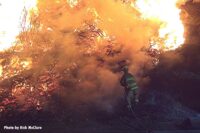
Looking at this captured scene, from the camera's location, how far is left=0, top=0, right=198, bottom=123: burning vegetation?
64.8 feet

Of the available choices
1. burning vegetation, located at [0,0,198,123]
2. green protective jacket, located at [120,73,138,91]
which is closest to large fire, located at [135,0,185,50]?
burning vegetation, located at [0,0,198,123]

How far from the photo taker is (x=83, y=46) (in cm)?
2073

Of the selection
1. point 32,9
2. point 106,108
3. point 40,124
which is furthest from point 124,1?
point 40,124

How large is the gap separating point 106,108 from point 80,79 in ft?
8.62

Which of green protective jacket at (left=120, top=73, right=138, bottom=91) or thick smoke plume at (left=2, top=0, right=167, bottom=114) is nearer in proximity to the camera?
green protective jacket at (left=120, top=73, right=138, bottom=91)

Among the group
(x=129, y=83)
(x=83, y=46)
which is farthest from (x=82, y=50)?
(x=129, y=83)

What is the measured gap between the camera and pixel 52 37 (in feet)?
67.1

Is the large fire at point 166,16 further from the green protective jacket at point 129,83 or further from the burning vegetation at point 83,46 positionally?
the green protective jacket at point 129,83

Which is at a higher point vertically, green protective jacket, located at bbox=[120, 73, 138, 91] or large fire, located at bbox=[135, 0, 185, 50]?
large fire, located at bbox=[135, 0, 185, 50]

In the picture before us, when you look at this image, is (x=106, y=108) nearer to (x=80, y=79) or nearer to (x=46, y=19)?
(x=80, y=79)

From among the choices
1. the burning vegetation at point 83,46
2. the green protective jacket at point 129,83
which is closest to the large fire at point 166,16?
the burning vegetation at point 83,46

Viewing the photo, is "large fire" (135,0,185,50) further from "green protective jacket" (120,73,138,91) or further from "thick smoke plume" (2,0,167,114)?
"green protective jacket" (120,73,138,91)

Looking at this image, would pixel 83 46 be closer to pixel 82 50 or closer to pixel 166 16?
pixel 82 50

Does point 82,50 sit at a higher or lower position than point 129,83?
higher
